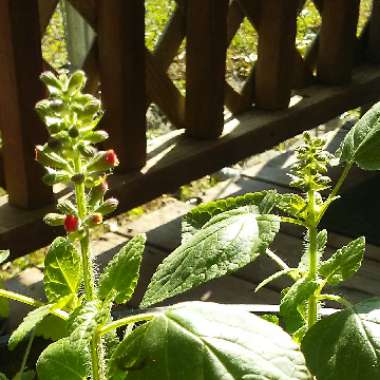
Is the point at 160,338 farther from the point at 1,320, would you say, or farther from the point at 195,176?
the point at 195,176

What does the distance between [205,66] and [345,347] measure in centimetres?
177

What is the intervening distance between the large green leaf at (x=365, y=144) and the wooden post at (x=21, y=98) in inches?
43.7

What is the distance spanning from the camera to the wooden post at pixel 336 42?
3.07 metres

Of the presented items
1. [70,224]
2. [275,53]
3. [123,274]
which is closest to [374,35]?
[275,53]

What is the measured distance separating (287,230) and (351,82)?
0.66m

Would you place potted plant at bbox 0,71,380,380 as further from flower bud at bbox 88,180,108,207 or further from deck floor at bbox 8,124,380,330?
deck floor at bbox 8,124,380,330

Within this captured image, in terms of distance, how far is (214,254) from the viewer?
0.81 m

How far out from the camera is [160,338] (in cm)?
75

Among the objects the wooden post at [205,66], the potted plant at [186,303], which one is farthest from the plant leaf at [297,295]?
the wooden post at [205,66]

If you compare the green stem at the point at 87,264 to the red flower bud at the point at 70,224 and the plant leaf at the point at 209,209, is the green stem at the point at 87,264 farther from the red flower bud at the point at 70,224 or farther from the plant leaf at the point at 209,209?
the plant leaf at the point at 209,209

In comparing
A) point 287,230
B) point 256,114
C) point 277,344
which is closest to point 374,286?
point 287,230

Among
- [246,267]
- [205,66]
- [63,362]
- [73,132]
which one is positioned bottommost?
[246,267]

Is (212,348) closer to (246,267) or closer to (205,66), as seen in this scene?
(205,66)

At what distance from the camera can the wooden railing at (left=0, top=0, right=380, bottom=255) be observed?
6.59ft
